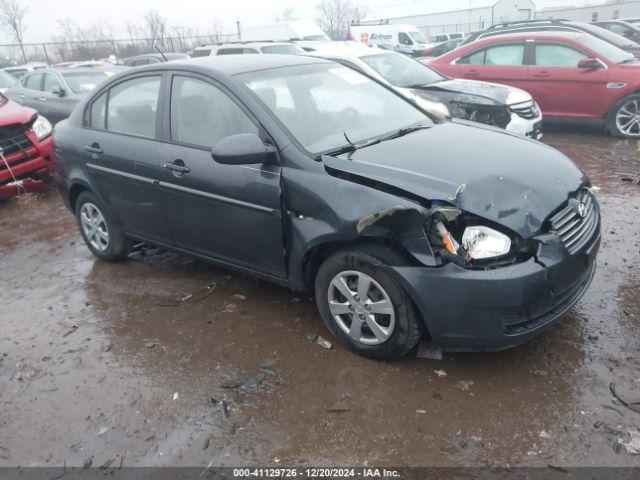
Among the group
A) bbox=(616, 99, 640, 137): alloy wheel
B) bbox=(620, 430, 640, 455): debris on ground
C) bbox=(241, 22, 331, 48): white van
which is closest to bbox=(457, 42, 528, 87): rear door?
bbox=(616, 99, 640, 137): alloy wheel

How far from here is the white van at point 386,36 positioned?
1000 inches

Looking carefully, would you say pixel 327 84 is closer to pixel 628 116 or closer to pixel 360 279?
pixel 360 279

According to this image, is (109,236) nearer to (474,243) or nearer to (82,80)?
(474,243)

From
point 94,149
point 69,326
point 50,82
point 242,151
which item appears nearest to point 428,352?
point 242,151

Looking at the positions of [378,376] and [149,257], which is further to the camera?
[149,257]

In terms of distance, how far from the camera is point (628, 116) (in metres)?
8.01

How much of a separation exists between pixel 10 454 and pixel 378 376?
2.06 meters

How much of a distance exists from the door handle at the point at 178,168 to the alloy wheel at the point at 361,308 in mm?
1395

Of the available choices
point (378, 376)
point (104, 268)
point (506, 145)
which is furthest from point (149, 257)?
point (506, 145)

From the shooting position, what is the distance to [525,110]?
7.25 m

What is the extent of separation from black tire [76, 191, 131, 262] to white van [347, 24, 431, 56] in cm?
2278

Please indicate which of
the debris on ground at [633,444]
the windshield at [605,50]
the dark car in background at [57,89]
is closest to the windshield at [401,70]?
the windshield at [605,50]

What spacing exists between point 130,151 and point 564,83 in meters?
7.19

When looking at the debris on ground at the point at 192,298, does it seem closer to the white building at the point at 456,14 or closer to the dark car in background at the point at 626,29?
the dark car in background at the point at 626,29
